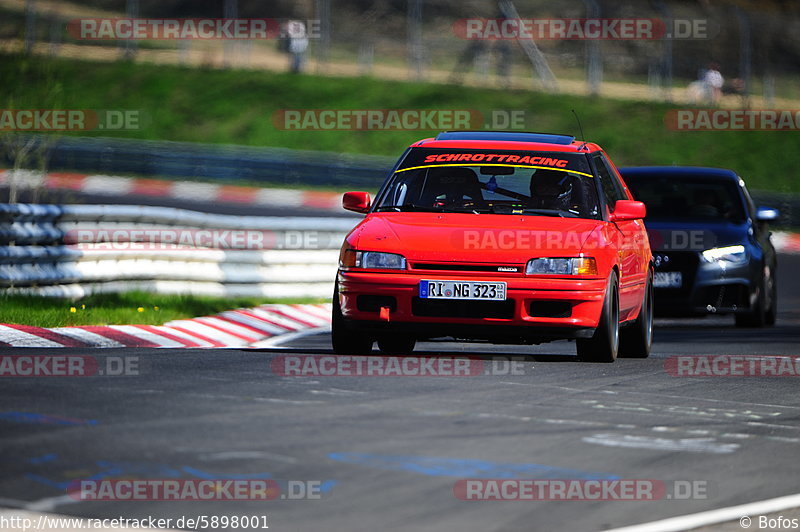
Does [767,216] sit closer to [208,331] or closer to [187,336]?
[208,331]

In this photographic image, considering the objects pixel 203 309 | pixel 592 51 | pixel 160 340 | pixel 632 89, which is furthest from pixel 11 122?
pixel 632 89

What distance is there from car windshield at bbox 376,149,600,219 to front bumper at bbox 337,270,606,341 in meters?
0.94

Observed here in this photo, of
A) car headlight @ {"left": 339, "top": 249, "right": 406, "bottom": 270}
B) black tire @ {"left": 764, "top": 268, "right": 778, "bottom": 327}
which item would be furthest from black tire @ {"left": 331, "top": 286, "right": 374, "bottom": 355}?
black tire @ {"left": 764, "top": 268, "right": 778, "bottom": 327}

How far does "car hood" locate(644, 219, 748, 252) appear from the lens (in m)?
15.1

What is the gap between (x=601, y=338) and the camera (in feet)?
34.3

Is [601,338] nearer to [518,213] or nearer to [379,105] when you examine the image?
[518,213]

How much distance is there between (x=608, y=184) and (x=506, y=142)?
89 cm

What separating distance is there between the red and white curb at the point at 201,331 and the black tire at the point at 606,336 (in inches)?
114

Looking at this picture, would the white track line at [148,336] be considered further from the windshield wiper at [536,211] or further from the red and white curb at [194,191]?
the red and white curb at [194,191]

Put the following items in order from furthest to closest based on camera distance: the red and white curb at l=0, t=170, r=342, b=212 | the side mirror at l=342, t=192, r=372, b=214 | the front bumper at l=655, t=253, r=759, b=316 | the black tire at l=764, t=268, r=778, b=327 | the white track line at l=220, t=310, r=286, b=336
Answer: the red and white curb at l=0, t=170, r=342, b=212, the black tire at l=764, t=268, r=778, b=327, the front bumper at l=655, t=253, r=759, b=316, the white track line at l=220, t=310, r=286, b=336, the side mirror at l=342, t=192, r=372, b=214

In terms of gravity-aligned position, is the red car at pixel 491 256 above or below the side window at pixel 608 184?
below

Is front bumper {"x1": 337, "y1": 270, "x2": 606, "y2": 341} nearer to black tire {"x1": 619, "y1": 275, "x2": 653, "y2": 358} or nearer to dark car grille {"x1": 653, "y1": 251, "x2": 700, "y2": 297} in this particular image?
black tire {"x1": 619, "y1": 275, "x2": 653, "y2": 358}

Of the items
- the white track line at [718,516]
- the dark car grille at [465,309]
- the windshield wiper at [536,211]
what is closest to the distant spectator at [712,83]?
the windshield wiper at [536,211]

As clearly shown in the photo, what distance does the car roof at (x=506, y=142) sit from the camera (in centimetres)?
1147
